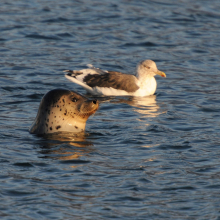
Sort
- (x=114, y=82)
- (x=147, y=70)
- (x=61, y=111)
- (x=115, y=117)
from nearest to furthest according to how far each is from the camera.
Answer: (x=61, y=111)
(x=115, y=117)
(x=114, y=82)
(x=147, y=70)

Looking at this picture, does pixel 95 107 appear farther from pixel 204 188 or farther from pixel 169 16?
pixel 169 16

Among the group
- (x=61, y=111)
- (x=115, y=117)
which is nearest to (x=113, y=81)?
(x=115, y=117)

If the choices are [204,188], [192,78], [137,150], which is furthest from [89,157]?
[192,78]

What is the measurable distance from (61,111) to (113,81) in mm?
4023

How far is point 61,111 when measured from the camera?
33.1 ft

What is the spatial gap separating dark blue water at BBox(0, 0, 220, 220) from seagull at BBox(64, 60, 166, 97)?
358mm

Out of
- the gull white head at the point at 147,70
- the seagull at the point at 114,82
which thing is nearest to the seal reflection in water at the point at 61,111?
the seagull at the point at 114,82

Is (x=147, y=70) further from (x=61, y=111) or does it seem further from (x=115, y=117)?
(x=61, y=111)

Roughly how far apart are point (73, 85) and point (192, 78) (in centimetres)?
312

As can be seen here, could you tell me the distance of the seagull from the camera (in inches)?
548

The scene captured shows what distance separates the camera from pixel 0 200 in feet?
23.6

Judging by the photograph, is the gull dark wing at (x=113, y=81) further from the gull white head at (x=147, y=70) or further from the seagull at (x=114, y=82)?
the gull white head at (x=147, y=70)

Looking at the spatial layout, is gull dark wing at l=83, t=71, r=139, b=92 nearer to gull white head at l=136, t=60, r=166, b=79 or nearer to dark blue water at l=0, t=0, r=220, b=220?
gull white head at l=136, t=60, r=166, b=79

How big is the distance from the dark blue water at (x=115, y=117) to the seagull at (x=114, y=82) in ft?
1.17
